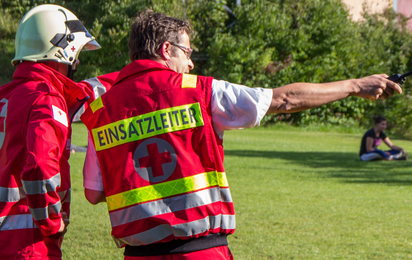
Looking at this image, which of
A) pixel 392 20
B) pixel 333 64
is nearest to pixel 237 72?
pixel 333 64

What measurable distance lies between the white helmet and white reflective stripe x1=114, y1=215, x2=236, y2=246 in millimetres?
1323

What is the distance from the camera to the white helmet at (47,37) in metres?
2.88

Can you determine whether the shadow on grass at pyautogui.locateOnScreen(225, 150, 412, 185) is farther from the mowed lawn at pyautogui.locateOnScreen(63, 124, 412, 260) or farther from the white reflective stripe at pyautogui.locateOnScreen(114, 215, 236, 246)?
the white reflective stripe at pyautogui.locateOnScreen(114, 215, 236, 246)

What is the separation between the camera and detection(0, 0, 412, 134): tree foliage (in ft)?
96.3

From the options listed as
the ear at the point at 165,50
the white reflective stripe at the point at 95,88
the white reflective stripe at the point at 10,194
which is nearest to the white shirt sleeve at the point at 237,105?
the ear at the point at 165,50

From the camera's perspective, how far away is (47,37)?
2.92 meters

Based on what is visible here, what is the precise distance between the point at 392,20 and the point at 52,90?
37.9m

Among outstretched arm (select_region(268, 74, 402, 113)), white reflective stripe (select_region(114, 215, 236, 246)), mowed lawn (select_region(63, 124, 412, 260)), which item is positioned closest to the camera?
white reflective stripe (select_region(114, 215, 236, 246))

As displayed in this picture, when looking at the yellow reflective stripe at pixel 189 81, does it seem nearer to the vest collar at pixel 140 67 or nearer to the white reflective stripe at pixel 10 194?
the vest collar at pixel 140 67

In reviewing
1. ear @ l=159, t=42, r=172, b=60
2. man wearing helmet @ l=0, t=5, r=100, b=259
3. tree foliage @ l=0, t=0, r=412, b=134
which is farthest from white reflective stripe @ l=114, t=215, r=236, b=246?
tree foliage @ l=0, t=0, r=412, b=134

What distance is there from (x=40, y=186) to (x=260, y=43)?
1124 inches

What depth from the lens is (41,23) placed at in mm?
2932

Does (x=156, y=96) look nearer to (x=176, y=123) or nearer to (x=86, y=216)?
(x=176, y=123)

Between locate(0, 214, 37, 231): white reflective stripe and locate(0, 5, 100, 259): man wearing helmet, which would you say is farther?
locate(0, 214, 37, 231): white reflective stripe
